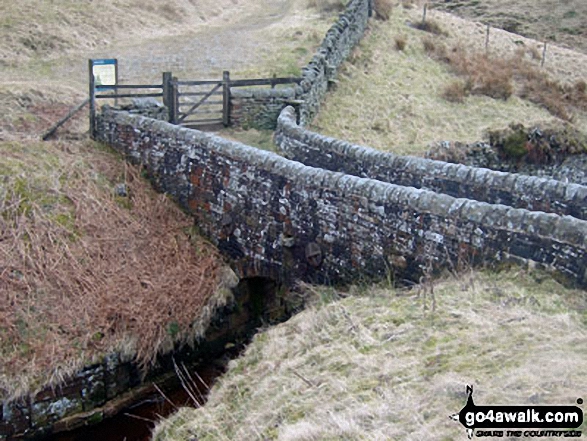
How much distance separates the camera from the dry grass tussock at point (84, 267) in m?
11.3

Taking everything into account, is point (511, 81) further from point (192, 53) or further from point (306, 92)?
point (192, 53)

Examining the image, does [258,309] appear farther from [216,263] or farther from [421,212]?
[421,212]

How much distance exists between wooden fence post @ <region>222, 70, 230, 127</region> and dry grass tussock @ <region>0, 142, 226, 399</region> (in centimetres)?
416

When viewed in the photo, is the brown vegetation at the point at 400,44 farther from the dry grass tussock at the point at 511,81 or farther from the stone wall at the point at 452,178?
the stone wall at the point at 452,178

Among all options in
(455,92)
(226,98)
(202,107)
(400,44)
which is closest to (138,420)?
(226,98)

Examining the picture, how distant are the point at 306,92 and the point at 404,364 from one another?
13.7 metres

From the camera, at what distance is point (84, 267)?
41.3 ft

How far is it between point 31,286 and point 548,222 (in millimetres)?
8348

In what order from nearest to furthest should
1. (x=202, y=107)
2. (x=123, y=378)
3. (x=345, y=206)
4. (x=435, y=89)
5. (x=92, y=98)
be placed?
(x=345, y=206), (x=123, y=378), (x=92, y=98), (x=202, y=107), (x=435, y=89)

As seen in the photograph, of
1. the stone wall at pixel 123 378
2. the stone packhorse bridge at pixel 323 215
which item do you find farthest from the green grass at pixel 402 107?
the stone wall at pixel 123 378

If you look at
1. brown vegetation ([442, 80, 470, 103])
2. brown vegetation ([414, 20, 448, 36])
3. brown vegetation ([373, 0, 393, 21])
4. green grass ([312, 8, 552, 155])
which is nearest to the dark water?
green grass ([312, 8, 552, 155])

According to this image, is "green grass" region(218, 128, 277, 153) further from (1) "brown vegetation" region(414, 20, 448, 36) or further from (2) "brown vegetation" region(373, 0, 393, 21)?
(1) "brown vegetation" region(414, 20, 448, 36)

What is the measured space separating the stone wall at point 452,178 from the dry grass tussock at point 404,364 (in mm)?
2471

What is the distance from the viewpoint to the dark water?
11.2 meters
